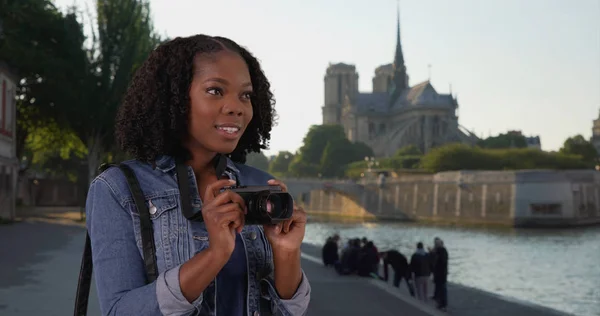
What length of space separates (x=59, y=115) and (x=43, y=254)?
15.5 meters

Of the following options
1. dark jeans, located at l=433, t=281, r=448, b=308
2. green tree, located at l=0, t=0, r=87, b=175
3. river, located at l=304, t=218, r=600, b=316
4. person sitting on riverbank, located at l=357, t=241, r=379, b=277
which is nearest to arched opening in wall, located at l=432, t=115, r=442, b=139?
river, located at l=304, t=218, r=600, b=316

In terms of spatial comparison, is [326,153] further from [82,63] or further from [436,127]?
[82,63]

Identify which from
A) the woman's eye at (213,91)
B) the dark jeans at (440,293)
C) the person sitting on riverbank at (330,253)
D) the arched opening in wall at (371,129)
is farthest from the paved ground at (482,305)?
the arched opening in wall at (371,129)

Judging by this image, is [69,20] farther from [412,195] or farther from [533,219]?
[412,195]

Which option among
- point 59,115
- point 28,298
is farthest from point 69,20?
point 28,298

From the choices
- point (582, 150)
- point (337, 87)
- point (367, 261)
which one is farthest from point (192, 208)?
point (337, 87)

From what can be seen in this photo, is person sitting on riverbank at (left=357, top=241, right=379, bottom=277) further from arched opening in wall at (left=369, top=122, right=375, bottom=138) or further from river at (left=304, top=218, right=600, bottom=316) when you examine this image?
arched opening in wall at (left=369, top=122, right=375, bottom=138)

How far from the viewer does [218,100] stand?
1947mm

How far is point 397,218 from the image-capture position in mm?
71750

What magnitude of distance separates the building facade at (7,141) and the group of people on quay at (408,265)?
47.9 feet

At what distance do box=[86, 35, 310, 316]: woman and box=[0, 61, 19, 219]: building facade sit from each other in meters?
25.9

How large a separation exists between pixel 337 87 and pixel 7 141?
416 feet

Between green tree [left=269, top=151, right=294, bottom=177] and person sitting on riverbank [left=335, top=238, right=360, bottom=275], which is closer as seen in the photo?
person sitting on riverbank [left=335, top=238, right=360, bottom=275]

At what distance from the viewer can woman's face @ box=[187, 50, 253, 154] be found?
6.39 feet
